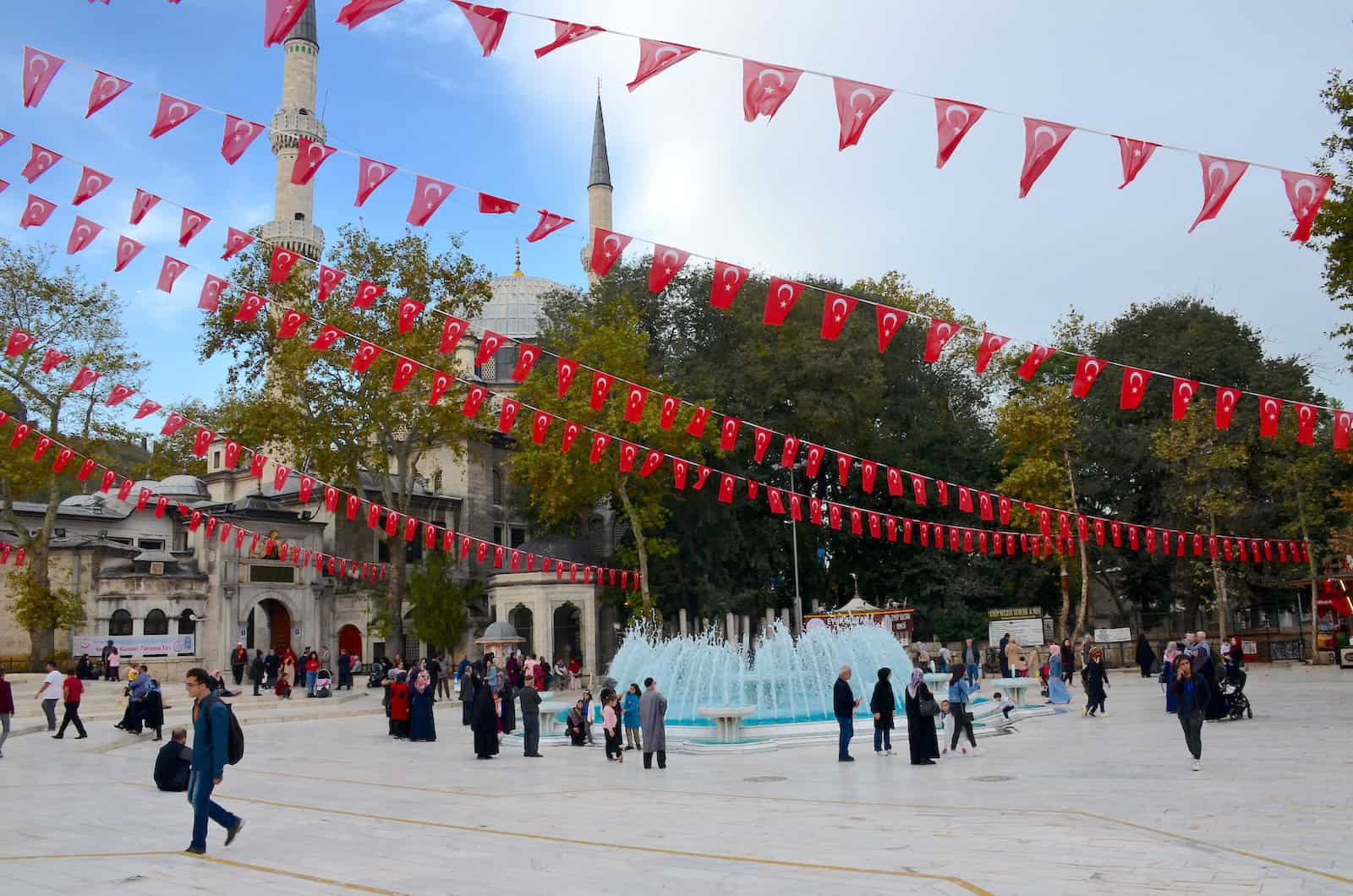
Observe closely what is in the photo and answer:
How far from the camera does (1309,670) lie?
108 feet

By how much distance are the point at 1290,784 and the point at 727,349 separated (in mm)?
35420

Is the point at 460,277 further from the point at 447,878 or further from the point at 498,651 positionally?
the point at 447,878

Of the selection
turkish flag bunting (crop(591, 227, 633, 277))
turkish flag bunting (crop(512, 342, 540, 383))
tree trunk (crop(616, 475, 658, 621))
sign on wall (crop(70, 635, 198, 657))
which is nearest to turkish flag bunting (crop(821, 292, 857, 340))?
turkish flag bunting (crop(591, 227, 633, 277))

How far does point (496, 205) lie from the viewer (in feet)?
47.6

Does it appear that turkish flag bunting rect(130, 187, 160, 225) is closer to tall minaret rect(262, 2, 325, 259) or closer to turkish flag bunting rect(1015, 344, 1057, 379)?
turkish flag bunting rect(1015, 344, 1057, 379)

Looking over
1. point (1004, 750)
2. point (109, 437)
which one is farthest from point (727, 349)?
point (1004, 750)

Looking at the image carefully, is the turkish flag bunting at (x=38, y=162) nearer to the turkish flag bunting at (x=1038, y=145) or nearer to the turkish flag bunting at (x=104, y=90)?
the turkish flag bunting at (x=104, y=90)

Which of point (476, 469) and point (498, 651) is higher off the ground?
point (476, 469)

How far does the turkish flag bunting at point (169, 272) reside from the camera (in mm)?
18016

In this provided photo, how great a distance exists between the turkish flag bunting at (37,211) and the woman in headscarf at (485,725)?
939cm

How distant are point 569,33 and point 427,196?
14.4 feet

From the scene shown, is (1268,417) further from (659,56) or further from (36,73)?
(36,73)

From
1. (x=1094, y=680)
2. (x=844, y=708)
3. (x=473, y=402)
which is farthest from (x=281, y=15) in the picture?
(x=1094, y=680)

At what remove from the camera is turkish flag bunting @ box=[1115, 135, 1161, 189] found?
1179 centimetres
